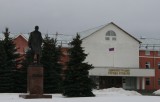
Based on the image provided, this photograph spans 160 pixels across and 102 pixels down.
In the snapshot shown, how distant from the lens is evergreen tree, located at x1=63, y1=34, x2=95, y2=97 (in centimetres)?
2945

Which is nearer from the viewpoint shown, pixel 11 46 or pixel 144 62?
pixel 11 46

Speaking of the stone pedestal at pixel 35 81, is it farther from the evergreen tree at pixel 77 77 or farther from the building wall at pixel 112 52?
the building wall at pixel 112 52

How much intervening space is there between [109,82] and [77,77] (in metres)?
36.8

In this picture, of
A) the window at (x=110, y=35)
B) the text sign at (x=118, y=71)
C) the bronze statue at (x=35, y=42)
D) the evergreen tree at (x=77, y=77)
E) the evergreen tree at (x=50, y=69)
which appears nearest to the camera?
the bronze statue at (x=35, y=42)

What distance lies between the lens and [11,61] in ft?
120

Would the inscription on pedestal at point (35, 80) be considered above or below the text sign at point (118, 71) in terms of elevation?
below

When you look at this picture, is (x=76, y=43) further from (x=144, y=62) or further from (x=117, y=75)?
(x=144, y=62)

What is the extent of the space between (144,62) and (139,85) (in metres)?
6.11

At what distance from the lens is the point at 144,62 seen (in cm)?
7256

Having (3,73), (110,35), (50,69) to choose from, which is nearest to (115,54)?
(110,35)

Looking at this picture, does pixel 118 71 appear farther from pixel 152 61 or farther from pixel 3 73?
pixel 3 73

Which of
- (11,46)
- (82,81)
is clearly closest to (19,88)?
(11,46)

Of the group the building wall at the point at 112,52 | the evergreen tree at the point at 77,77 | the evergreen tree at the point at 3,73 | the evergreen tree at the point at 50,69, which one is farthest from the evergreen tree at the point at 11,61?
the building wall at the point at 112,52

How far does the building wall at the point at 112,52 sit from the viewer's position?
66.6 m
